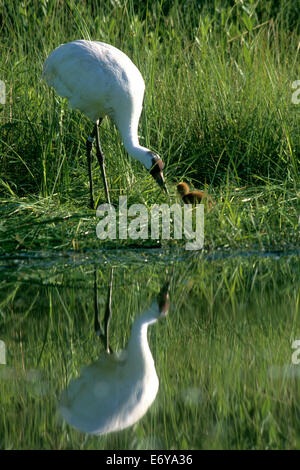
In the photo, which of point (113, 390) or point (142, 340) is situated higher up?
point (142, 340)

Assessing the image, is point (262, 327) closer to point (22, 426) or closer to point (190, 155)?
point (22, 426)

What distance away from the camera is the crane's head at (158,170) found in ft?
21.2

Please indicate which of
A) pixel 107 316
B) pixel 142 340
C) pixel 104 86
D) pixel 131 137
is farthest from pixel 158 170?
pixel 142 340

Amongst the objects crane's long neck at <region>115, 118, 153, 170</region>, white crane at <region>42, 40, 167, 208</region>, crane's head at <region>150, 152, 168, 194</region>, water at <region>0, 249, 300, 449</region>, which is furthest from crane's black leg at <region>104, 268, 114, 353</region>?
white crane at <region>42, 40, 167, 208</region>

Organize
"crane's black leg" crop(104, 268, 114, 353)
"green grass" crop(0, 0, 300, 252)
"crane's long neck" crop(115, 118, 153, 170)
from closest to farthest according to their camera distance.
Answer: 1. "crane's black leg" crop(104, 268, 114, 353)
2. "crane's long neck" crop(115, 118, 153, 170)
3. "green grass" crop(0, 0, 300, 252)

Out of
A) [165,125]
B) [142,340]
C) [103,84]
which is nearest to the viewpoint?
[142,340]

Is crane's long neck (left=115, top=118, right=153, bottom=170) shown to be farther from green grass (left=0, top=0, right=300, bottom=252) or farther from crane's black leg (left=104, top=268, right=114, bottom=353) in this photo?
crane's black leg (left=104, top=268, right=114, bottom=353)

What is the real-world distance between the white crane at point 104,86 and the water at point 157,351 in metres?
1.22

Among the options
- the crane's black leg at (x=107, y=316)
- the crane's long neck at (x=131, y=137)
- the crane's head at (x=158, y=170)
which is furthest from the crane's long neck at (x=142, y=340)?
the crane's long neck at (x=131, y=137)

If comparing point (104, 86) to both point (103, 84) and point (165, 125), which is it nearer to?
point (103, 84)

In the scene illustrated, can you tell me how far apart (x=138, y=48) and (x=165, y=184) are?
1.67m

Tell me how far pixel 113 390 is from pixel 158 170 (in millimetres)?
3115

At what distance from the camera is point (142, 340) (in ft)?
13.4

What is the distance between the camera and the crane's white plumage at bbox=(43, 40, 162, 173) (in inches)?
255
